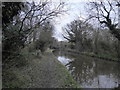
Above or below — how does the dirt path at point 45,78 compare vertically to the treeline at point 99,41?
below

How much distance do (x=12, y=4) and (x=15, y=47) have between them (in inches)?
103

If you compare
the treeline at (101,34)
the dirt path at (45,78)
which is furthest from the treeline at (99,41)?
the dirt path at (45,78)

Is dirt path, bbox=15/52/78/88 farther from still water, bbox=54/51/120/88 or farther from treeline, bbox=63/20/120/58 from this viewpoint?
treeline, bbox=63/20/120/58

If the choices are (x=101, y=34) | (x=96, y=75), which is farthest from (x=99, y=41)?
(x=96, y=75)

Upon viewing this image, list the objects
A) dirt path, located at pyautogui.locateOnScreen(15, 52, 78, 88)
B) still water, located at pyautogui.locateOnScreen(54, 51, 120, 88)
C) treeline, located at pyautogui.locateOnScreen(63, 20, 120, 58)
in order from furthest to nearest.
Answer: treeline, located at pyautogui.locateOnScreen(63, 20, 120, 58), still water, located at pyautogui.locateOnScreen(54, 51, 120, 88), dirt path, located at pyautogui.locateOnScreen(15, 52, 78, 88)

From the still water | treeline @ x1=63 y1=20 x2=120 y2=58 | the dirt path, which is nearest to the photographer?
the dirt path

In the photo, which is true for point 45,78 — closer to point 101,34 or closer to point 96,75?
point 96,75

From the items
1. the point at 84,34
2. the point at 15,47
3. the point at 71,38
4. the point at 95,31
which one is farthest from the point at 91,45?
the point at 15,47

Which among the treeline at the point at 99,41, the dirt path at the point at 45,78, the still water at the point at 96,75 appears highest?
the treeline at the point at 99,41

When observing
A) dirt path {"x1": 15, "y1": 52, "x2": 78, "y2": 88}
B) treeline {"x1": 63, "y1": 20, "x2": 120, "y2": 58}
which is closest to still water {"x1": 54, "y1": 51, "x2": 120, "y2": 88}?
dirt path {"x1": 15, "y1": 52, "x2": 78, "y2": 88}

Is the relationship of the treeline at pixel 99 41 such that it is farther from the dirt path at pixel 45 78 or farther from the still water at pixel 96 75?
the dirt path at pixel 45 78

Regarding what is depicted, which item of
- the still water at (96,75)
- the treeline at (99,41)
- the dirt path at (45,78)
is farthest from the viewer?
the treeline at (99,41)

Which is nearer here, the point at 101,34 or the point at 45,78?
the point at 45,78

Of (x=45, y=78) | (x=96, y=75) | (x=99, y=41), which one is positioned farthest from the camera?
(x=99, y=41)
